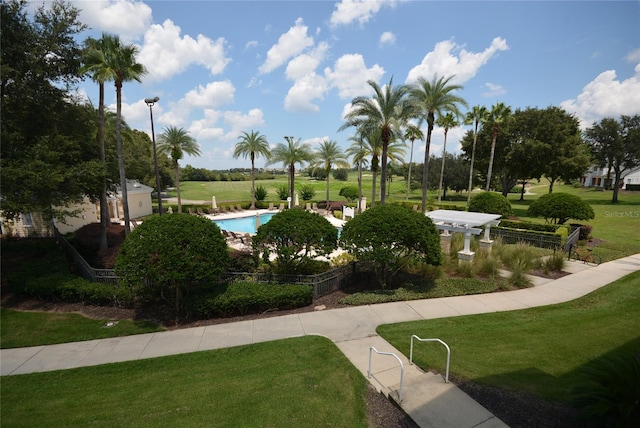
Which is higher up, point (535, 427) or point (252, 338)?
point (535, 427)

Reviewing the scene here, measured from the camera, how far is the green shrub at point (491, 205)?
23.1 m

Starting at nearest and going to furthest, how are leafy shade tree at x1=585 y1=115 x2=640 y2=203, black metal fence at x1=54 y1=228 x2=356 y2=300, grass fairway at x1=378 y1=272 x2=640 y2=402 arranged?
grass fairway at x1=378 y1=272 x2=640 y2=402 < black metal fence at x1=54 y1=228 x2=356 y2=300 < leafy shade tree at x1=585 y1=115 x2=640 y2=203

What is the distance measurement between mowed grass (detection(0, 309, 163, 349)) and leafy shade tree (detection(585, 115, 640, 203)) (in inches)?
2237

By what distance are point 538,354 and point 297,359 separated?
229 inches

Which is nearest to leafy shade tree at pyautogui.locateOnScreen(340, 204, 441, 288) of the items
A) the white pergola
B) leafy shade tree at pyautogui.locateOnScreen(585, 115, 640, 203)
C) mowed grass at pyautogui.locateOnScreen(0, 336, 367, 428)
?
the white pergola

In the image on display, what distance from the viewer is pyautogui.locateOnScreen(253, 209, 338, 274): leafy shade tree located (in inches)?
456

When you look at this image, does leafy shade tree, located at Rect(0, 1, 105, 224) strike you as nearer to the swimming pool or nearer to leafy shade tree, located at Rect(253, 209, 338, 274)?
leafy shade tree, located at Rect(253, 209, 338, 274)

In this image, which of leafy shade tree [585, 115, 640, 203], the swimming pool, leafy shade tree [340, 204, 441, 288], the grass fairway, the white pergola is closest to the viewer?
the grass fairway

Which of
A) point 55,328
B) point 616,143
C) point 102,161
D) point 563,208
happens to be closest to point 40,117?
point 102,161

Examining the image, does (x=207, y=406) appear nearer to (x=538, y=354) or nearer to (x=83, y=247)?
(x=538, y=354)

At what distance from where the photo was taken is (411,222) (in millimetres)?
11133

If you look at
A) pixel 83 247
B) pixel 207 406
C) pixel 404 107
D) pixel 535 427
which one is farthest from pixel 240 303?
pixel 404 107

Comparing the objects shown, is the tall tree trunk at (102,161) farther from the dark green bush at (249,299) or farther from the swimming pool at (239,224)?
the swimming pool at (239,224)

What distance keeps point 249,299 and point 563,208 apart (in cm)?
2235
